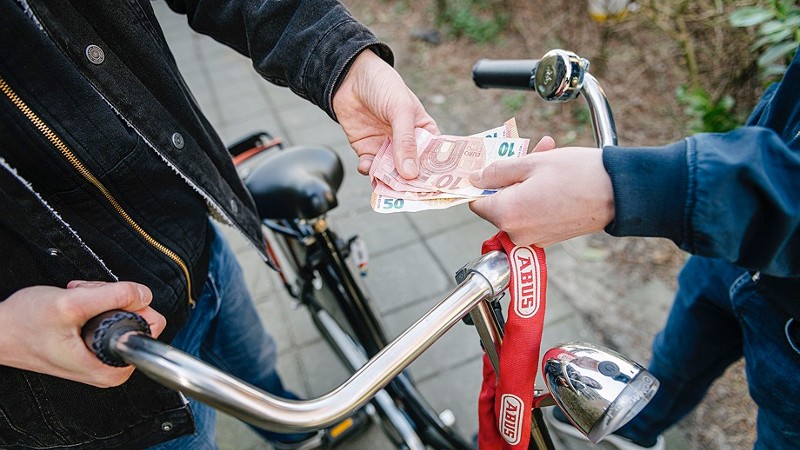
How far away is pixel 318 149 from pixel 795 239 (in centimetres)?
133

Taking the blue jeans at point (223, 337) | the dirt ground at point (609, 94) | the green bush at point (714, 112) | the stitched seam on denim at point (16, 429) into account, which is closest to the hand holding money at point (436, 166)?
the blue jeans at point (223, 337)

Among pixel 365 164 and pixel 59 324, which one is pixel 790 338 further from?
pixel 59 324

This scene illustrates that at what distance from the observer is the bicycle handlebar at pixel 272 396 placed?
0.64 meters

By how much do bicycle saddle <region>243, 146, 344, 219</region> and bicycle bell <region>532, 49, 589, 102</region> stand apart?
72cm

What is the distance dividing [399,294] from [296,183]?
1.29 m

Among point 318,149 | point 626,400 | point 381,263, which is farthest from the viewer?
point 381,263

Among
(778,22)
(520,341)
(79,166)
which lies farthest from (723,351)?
(79,166)

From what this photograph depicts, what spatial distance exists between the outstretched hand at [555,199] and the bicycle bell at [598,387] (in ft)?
0.62

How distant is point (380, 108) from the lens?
3.84 feet

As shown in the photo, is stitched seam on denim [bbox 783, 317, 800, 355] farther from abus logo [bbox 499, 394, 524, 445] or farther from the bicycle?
abus logo [bbox 499, 394, 524, 445]

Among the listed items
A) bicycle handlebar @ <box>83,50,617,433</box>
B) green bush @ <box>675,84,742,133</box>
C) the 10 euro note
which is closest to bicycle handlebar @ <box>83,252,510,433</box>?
bicycle handlebar @ <box>83,50,617,433</box>

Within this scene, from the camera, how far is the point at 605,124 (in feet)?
3.66

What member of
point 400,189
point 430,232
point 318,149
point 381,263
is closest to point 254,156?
point 318,149

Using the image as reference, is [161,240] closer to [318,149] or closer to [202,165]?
[202,165]
